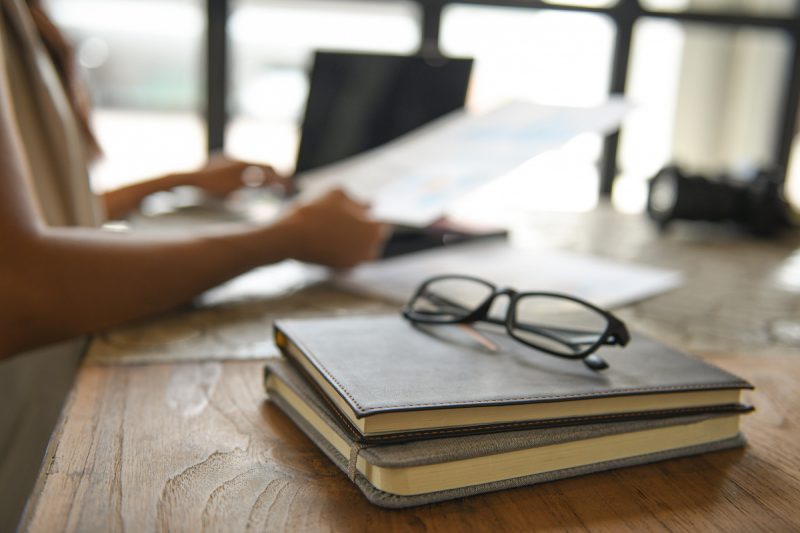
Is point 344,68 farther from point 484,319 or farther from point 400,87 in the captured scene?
point 484,319

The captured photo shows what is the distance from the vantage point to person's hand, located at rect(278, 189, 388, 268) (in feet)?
2.78

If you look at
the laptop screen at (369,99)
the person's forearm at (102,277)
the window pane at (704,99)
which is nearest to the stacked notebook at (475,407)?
the person's forearm at (102,277)

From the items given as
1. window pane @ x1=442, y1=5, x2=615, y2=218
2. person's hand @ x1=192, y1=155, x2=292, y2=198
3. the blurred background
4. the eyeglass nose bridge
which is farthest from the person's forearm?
window pane @ x1=442, y1=5, x2=615, y2=218

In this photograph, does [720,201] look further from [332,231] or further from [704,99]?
[704,99]

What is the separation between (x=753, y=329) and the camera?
0.80 meters

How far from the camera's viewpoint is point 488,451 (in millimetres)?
399

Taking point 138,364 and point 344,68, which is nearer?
point 138,364

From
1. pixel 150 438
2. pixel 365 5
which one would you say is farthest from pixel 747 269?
pixel 365 5

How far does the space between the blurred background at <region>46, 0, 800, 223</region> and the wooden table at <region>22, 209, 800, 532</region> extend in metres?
1.13

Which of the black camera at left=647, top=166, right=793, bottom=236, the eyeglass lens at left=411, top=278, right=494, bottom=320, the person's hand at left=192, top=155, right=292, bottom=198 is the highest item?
the eyeglass lens at left=411, top=278, right=494, bottom=320

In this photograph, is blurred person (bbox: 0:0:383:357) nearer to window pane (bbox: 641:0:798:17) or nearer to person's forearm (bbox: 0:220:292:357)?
person's forearm (bbox: 0:220:292:357)

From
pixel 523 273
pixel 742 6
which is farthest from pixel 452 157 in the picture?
pixel 742 6

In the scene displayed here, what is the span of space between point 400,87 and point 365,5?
32.7 inches

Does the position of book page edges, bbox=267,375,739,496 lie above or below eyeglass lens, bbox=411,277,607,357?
below
